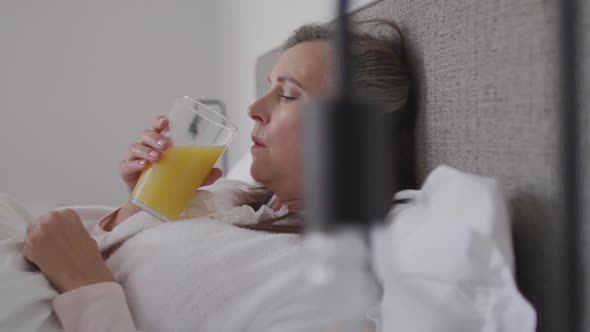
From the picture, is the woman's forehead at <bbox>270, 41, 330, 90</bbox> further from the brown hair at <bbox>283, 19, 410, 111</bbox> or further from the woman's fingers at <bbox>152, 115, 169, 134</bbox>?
the woman's fingers at <bbox>152, 115, 169, 134</bbox>

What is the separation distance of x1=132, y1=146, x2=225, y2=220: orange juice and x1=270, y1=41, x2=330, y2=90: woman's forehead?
9.1 inches

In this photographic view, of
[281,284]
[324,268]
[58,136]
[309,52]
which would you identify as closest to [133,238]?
[281,284]

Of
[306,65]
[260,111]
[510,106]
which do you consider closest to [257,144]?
[260,111]

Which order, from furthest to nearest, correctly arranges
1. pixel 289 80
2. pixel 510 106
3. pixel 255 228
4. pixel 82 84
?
pixel 82 84, pixel 289 80, pixel 255 228, pixel 510 106

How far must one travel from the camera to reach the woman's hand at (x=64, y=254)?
0.79m

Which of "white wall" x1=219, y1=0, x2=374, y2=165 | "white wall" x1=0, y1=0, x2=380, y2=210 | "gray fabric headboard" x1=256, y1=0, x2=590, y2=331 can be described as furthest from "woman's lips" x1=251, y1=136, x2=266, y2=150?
"white wall" x1=0, y1=0, x2=380, y2=210

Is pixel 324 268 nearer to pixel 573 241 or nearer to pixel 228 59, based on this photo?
pixel 573 241

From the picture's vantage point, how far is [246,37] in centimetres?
265

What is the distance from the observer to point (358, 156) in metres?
0.25

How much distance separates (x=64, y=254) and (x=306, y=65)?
59 centimetres

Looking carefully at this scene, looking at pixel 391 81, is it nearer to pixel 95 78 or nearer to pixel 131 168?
pixel 131 168

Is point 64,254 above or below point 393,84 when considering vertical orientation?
below

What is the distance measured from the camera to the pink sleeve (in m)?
0.73

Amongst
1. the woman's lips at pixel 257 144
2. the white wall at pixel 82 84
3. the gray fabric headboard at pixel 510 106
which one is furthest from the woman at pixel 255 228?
the white wall at pixel 82 84
